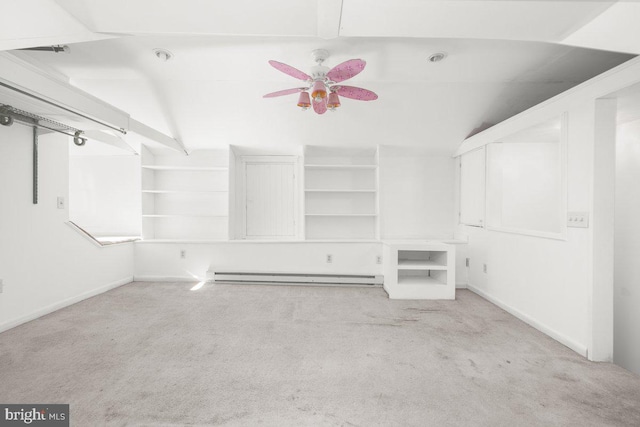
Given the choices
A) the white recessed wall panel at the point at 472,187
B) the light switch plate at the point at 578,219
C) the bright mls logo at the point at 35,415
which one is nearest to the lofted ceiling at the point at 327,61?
the white recessed wall panel at the point at 472,187

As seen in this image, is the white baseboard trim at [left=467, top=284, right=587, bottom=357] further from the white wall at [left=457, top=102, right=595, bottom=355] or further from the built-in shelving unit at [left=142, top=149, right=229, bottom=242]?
the built-in shelving unit at [left=142, top=149, right=229, bottom=242]

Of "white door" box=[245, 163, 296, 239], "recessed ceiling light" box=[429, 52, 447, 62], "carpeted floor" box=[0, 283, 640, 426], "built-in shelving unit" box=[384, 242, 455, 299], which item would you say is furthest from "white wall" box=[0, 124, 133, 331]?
"recessed ceiling light" box=[429, 52, 447, 62]

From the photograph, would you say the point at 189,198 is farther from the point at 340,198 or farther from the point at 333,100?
the point at 333,100

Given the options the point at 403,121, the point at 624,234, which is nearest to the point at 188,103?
the point at 403,121

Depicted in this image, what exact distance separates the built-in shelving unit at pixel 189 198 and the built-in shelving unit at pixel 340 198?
4.60 feet

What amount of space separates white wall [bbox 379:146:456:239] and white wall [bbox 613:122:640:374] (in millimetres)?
1884

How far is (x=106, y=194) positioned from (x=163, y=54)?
2994 millimetres

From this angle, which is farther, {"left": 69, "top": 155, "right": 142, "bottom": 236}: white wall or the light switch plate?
{"left": 69, "top": 155, "right": 142, "bottom": 236}: white wall

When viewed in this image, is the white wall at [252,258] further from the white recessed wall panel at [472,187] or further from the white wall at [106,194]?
the white recessed wall panel at [472,187]

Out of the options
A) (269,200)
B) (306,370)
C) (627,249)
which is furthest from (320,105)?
(627,249)

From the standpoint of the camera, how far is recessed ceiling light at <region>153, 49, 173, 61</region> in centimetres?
267

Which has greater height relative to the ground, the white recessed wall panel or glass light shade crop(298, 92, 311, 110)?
glass light shade crop(298, 92, 311, 110)

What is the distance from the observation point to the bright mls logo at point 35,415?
1.46 m

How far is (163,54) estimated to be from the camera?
2723 millimetres
